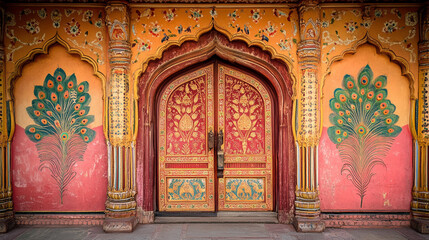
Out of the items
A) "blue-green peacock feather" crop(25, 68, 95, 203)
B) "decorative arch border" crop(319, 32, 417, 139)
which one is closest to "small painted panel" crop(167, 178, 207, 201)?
"blue-green peacock feather" crop(25, 68, 95, 203)

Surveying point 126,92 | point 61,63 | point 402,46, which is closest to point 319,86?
point 402,46

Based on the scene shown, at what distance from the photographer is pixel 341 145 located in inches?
188

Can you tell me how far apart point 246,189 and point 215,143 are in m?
0.88

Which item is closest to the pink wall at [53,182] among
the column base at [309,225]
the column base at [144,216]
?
the column base at [144,216]

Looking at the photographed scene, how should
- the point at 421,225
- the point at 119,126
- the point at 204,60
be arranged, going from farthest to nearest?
the point at 204,60
the point at 119,126
the point at 421,225

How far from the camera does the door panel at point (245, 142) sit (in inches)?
201

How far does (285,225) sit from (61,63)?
412cm

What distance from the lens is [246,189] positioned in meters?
5.11

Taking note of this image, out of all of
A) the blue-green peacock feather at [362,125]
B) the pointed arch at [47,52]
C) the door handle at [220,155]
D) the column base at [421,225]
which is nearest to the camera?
the column base at [421,225]

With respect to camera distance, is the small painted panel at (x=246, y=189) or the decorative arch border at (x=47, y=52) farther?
the small painted panel at (x=246, y=189)

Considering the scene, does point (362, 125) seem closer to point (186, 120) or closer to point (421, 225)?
point (421, 225)

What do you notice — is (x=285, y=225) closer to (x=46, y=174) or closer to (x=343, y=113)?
(x=343, y=113)

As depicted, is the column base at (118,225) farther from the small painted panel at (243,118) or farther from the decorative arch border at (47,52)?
the small painted panel at (243,118)

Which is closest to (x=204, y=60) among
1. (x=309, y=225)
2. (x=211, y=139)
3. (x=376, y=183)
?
(x=211, y=139)
